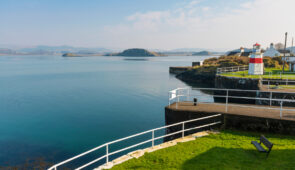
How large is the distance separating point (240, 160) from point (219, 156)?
2.40ft

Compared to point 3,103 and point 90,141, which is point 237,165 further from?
point 3,103

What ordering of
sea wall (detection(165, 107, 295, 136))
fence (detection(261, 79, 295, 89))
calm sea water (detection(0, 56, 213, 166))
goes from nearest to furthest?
sea wall (detection(165, 107, 295, 136)) < calm sea water (detection(0, 56, 213, 166)) < fence (detection(261, 79, 295, 89))

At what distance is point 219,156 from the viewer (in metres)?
8.00

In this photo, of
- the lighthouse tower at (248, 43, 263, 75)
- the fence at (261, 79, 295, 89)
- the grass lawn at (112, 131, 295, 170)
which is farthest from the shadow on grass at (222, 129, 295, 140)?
the lighthouse tower at (248, 43, 263, 75)

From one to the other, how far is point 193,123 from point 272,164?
4.77 metres

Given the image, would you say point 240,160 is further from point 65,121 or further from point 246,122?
point 65,121

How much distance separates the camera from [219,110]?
11875mm

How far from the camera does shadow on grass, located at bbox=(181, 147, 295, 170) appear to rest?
23.7 feet

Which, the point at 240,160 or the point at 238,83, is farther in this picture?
the point at 238,83

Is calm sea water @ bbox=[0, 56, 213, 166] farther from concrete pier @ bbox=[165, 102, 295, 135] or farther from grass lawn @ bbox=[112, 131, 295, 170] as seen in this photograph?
grass lawn @ bbox=[112, 131, 295, 170]

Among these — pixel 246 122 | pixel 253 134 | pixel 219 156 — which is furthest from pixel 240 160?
pixel 246 122

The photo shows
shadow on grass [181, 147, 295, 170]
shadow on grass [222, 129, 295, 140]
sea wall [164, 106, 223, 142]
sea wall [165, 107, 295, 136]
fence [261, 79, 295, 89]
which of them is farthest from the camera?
fence [261, 79, 295, 89]

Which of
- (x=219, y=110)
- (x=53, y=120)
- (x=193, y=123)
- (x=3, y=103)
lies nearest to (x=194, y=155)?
(x=193, y=123)

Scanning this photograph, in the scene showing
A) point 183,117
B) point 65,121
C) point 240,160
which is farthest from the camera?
point 65,121
